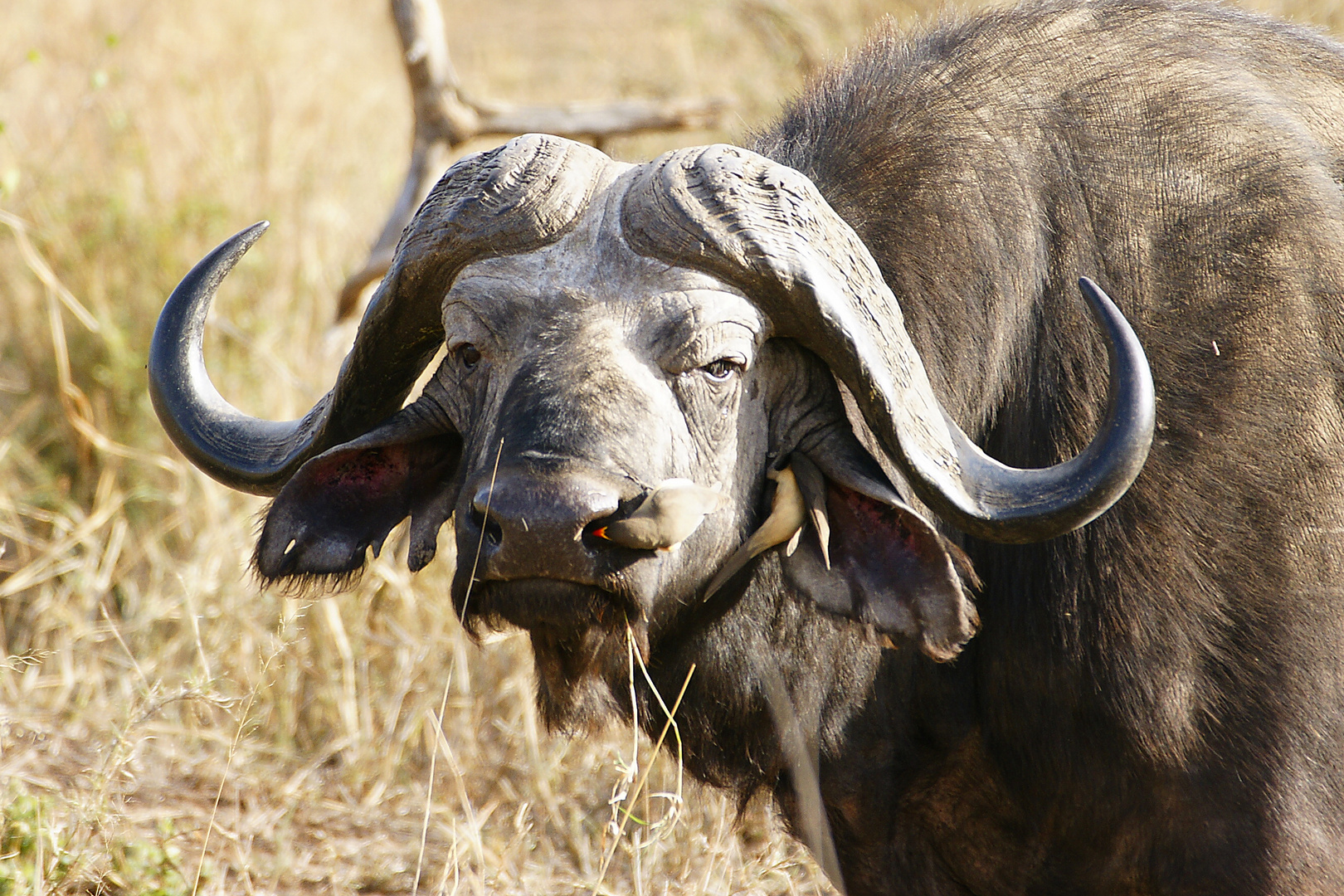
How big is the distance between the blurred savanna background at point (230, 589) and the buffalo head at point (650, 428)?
14.2 inches

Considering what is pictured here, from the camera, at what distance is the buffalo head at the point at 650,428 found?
84.5 inches

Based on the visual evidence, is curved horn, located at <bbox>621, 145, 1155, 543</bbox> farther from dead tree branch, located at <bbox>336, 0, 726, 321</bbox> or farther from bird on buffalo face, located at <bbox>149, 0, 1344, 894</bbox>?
dead tree branch, located at <bbox>336, 0, 726, 321</bbox>

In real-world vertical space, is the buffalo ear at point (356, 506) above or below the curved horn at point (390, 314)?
below

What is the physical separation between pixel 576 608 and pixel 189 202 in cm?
492

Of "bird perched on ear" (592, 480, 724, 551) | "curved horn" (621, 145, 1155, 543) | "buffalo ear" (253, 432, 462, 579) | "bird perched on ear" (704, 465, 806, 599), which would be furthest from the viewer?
"buffalo ear" (253, 432, 462, 579)

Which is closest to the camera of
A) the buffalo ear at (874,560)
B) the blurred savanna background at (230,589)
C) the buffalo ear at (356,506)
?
the buffalo ear at (874,560)

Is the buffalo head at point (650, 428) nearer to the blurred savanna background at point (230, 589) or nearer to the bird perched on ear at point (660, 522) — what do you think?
the bird perched on ear at point (660, 522)

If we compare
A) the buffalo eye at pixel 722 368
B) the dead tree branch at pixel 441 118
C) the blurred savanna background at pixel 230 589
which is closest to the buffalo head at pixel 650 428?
the buffalo eye at pixel 722 368

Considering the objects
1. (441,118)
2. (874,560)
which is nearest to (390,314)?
(874,560)

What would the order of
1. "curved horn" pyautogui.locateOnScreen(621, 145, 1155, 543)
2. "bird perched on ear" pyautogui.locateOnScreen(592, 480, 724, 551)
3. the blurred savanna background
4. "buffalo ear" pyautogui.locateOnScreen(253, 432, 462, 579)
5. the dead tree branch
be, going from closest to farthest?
"bird perched on ear" pyautogui.locateOnScreen(592, 480, 724, 551) < "curved horn" pyautogui.locateOnScreen(621, 145, 1155, 543) < "buffalo ear" pyautogui.locateOnScreen(253, 432, 462, 579) < the blurred savanna background < the dead tree branch

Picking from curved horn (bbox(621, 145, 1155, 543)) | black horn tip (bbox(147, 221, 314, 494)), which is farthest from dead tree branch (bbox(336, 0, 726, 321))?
curved horn (bbox(621, 145, 1155, 543))

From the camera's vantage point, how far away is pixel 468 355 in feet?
8.28

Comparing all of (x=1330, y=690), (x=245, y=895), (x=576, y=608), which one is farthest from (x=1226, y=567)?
(x=245, y=895)

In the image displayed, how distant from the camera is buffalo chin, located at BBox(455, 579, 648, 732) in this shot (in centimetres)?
217
